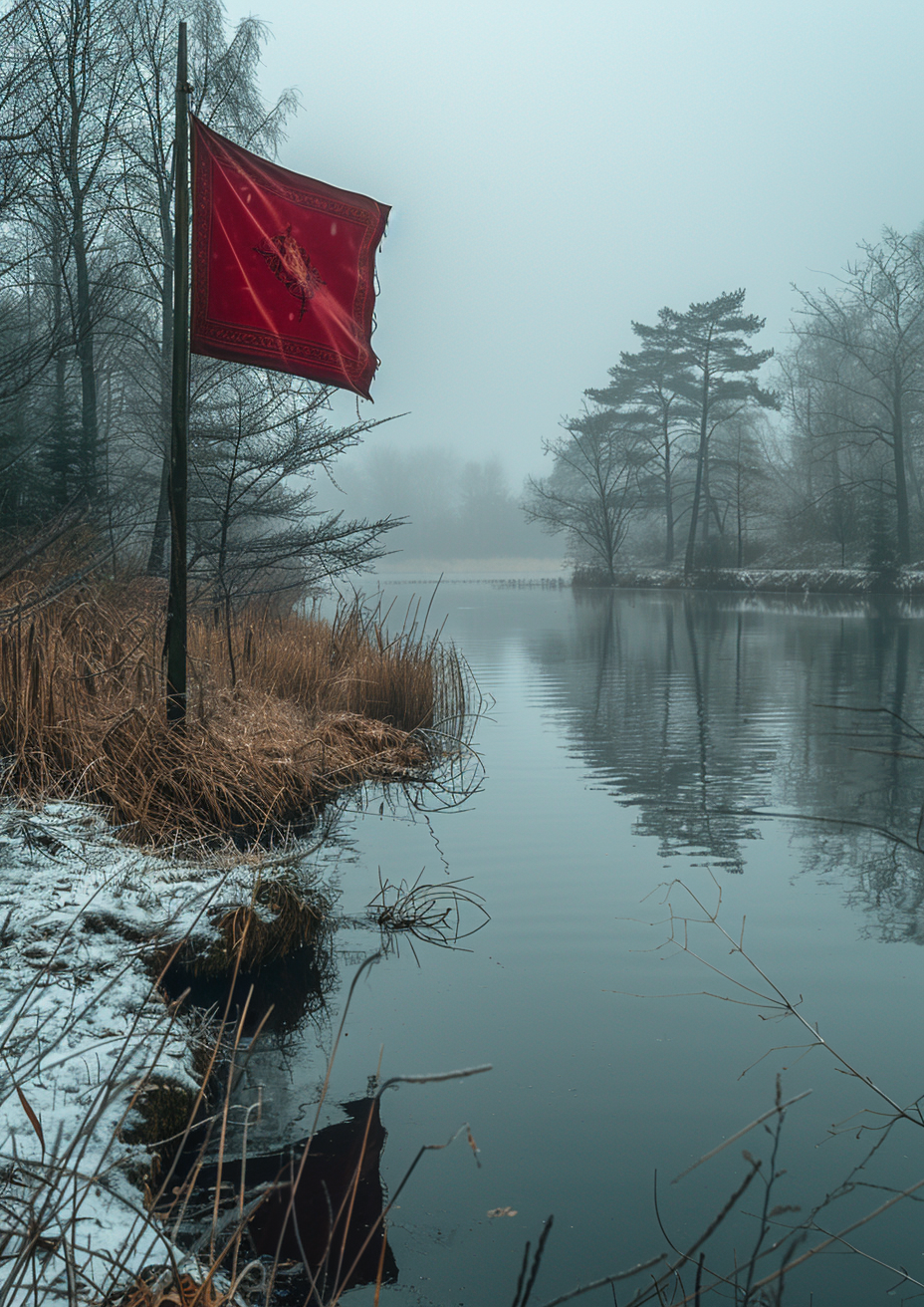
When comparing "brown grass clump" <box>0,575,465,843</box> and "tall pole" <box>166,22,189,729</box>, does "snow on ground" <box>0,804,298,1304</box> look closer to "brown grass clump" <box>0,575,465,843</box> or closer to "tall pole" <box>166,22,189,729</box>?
"brown grass clump" <box>0,575,465,843</box>

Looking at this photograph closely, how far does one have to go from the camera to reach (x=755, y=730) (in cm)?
980

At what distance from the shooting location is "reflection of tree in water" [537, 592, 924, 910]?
243 inches

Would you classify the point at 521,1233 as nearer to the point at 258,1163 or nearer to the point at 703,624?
the point at 258,1163

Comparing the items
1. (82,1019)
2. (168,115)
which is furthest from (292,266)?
(168,115)

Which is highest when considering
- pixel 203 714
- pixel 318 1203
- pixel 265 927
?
pixel 203 714

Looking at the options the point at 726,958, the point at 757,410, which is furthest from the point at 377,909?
the point at 757,410

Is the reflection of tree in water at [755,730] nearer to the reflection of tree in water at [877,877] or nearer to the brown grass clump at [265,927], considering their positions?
the reflection of tree in water at [877,877]

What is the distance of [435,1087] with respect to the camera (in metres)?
3.33

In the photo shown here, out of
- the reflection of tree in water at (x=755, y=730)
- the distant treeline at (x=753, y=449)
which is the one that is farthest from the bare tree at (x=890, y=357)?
the reflection of tree in water at (x=755, y=730)

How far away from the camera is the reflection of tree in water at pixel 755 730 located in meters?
6.17

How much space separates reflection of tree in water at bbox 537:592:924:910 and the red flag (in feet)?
10.8

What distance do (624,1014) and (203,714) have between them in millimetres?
3312

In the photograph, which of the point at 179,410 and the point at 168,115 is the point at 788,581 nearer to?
the point at 168,115

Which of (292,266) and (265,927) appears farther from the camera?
(292,266)
